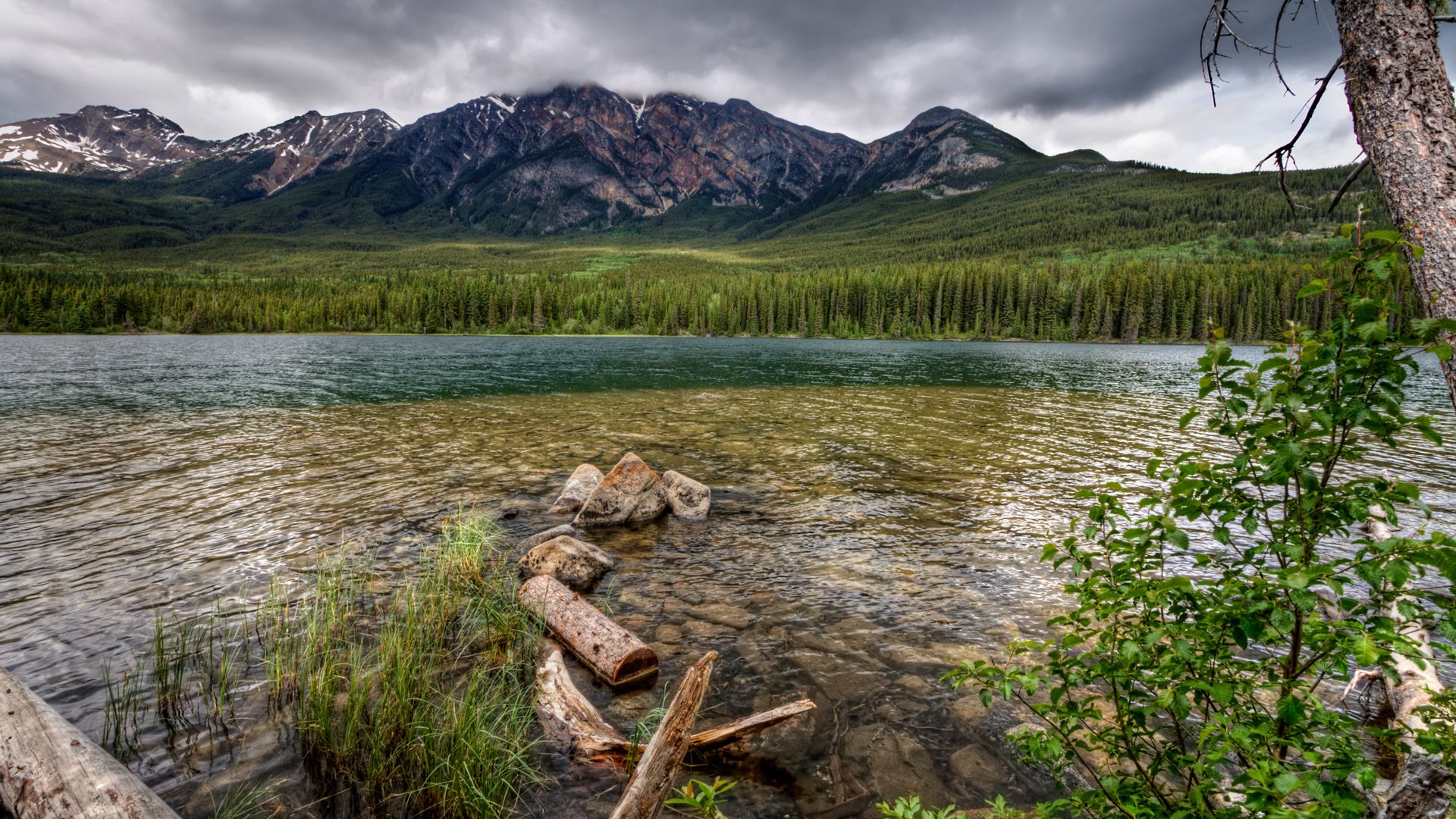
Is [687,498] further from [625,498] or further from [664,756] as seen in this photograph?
[664,756]

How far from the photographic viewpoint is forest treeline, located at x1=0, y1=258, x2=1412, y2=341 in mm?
128500

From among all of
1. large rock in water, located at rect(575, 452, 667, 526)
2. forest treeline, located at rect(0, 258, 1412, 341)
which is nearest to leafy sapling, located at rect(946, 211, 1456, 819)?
large rock in water, located at rect(575, 452, 667, 526)

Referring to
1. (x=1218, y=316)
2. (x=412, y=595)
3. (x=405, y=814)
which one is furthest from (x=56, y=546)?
(x=1218, y=316)

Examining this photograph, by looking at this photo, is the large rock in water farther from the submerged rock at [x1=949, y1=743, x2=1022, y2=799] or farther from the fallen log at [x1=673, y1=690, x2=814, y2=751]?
the submerged rock at [x1=949, y1=743, x2=1022, y2=799]

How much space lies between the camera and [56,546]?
11.6 metres

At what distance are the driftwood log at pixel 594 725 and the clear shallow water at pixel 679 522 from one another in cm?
31

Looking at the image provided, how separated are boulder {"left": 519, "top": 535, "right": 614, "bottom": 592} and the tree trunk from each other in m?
10.3

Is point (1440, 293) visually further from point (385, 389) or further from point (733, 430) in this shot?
point (385, 389)

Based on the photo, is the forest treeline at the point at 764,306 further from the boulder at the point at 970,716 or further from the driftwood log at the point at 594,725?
the driftwood log at the point at 594,725

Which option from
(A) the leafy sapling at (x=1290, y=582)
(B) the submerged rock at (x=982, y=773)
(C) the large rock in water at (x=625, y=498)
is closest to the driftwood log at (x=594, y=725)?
(B) the submerged rock at (x=982, y=773)

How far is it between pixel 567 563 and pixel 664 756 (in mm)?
6301

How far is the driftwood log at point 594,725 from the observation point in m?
6.26

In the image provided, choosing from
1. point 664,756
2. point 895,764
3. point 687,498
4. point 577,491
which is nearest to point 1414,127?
point 895,764

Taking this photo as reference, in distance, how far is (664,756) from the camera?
4645mm
